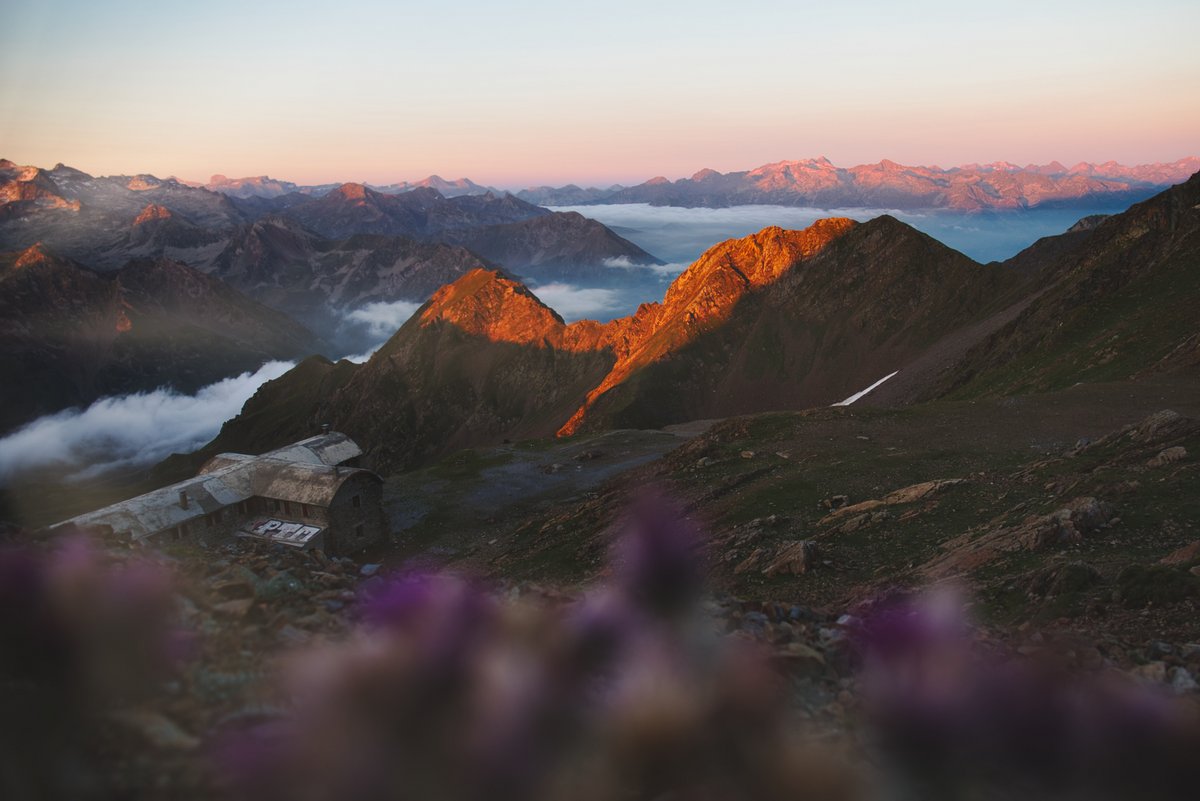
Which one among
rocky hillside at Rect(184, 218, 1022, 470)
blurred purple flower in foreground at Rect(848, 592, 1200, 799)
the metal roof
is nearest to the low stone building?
the metal roof

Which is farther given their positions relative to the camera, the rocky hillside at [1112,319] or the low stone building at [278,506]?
the rocky hillside at [1112,319]

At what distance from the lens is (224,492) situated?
5159 cm

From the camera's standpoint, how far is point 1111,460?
1060 inches

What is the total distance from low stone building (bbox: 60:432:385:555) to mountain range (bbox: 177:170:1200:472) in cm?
5740

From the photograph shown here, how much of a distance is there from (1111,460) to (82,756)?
32.5 metres

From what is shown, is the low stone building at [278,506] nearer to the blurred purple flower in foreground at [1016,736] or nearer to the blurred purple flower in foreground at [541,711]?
the blurred purple flower in foreground at [541,711]

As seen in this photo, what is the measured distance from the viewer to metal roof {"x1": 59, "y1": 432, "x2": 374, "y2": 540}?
45344 millimetres

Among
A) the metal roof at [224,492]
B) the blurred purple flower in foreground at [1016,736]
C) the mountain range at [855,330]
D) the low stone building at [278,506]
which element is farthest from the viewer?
the mountain range at [855,330]

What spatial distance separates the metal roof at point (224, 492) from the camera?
45.3m

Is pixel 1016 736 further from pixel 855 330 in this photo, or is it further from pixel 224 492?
pixel 855 330

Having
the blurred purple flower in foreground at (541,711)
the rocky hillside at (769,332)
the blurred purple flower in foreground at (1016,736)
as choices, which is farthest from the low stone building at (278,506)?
the rocky hillside at (769,332)

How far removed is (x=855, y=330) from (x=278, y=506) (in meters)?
125

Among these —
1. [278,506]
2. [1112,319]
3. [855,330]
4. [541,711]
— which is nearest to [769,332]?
[855,330]

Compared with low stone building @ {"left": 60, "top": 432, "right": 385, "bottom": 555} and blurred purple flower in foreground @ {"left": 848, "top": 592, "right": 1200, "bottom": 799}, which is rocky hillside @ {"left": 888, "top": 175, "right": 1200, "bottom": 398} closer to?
blurred purple flower in foreground @ {"left": 848, "top": 592, "right": 1200, "bottom": 799}
